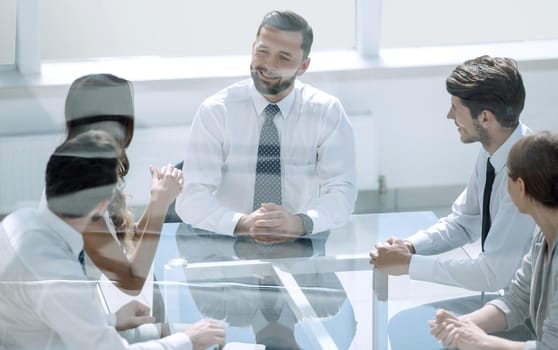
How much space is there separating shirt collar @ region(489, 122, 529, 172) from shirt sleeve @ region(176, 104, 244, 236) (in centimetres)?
44

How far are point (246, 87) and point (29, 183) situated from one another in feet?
1.32

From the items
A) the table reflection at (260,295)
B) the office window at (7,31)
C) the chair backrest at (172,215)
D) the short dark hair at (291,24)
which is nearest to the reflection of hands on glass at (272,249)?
the table reflection at (260,295)

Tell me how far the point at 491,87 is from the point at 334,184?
31 centimetres

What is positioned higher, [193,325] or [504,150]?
[504,150]

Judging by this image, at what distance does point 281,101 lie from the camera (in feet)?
5.62

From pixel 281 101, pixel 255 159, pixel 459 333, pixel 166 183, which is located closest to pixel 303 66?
pixel 281 101

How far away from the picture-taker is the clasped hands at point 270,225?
5.46 ft

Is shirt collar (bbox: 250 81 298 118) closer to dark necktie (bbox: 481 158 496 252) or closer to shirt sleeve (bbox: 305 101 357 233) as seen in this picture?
shirt sleeve (bbox: 305 101 357 233)

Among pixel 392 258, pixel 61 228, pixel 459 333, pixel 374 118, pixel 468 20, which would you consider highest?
pixel 468 20

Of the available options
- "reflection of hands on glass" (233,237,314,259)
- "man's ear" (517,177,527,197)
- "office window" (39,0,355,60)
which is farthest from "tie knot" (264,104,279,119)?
"man's ear" (517,177,527,197)

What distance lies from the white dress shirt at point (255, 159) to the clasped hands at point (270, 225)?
12 millimetres

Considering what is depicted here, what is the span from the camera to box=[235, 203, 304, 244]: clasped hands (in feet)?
5.46

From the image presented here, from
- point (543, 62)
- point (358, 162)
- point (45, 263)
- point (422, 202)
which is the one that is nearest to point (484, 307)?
point (422, 202)

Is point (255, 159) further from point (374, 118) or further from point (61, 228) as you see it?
point (61, 228)
